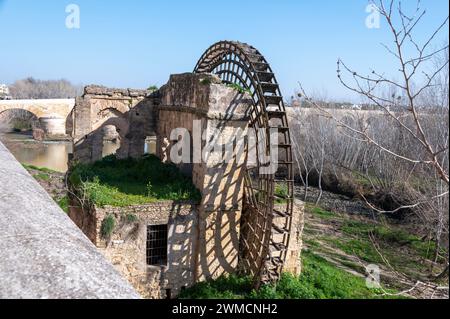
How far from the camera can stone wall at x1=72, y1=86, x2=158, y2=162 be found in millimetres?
15922

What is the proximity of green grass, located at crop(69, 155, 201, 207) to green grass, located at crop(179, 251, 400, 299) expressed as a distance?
2474mm

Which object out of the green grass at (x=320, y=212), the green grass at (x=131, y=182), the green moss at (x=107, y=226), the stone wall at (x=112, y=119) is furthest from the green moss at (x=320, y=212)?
the green moss at (x=107, y=226)

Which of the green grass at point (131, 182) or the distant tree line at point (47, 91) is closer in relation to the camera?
the green grass at point (131, 182)

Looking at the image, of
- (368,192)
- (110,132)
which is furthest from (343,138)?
(110,132)

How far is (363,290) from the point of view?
42.5 ft

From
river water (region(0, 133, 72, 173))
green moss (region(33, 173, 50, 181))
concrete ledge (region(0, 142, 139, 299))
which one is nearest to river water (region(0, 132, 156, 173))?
river water (region(0, 133, 72, 173))

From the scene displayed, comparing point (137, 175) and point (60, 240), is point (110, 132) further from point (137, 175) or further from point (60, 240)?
point (60, 240)

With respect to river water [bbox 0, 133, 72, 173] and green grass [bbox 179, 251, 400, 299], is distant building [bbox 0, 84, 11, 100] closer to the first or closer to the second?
river water [bbox 0, 133, 72, 173]

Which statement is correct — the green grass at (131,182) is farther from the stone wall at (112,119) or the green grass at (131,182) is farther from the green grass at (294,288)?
the green grass at (294,288)

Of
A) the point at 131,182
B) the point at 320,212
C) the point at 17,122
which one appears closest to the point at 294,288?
the point at 131,182

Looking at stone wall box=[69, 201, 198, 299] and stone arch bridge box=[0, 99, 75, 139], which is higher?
stone arch bridge box=[0, 99, 75, 139]

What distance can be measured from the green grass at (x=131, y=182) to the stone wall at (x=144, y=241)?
0.26m

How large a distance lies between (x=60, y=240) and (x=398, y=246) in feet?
61.2

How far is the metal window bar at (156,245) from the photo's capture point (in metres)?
10.8
